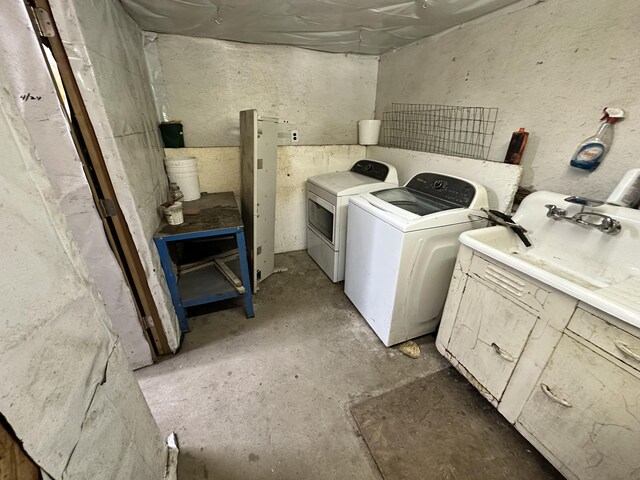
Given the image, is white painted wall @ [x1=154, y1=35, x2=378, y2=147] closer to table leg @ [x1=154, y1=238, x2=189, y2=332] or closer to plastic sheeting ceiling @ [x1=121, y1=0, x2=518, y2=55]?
plastic sheeting ceiling @ [x1=121, y1=0, x2=518, y2=55]

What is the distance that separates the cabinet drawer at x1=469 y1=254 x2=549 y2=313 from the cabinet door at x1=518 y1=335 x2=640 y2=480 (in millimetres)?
158

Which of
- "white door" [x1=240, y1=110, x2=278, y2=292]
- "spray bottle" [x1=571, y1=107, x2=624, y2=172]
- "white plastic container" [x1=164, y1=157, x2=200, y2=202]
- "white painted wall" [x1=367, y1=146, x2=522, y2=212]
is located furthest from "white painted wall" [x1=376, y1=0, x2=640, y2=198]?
"white plastic container" [x1=164, y1=157, x2=200, y2=202]

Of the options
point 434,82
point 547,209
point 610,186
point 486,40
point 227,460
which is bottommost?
point 227,460

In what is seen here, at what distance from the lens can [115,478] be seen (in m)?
0.71

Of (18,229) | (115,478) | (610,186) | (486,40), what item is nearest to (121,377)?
Answer: (115,478)

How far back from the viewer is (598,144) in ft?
4.30

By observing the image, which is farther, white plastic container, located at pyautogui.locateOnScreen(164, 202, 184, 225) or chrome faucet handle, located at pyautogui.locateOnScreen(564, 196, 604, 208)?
white plastic container, located at pyautogui.locateOnScreen(164, 202, 184, 225)

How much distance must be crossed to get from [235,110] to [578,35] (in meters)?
2.45

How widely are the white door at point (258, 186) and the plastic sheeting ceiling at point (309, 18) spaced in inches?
24.0

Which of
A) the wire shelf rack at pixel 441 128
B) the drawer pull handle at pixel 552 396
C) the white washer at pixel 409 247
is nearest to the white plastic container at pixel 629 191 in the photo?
the white washer at pixel 409 247

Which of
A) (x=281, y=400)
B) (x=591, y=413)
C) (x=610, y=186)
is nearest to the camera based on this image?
(x=591, y=413)

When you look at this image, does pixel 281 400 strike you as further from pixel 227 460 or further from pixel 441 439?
pixel 441 439

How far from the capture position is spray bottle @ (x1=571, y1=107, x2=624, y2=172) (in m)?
1.27

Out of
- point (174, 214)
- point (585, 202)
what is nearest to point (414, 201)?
point (585, 202)
